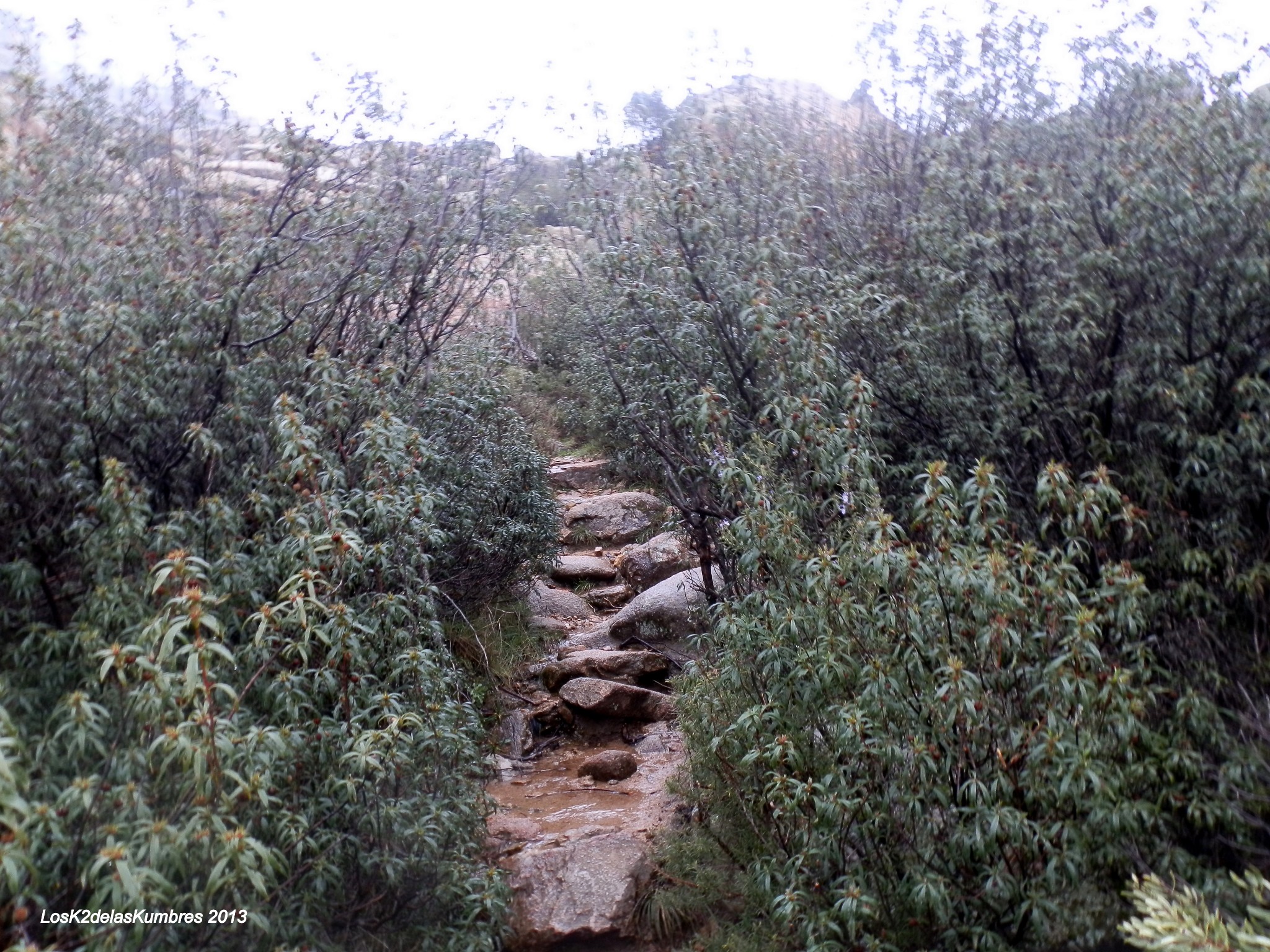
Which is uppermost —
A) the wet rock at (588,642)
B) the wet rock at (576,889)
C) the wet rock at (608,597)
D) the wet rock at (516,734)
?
the wet rock at (576,889)

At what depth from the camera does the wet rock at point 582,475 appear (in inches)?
595

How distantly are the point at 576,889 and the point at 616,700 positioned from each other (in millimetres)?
3085

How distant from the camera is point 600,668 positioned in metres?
9.23

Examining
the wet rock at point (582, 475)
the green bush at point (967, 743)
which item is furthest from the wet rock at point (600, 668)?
the wet rock at point (582, 475)

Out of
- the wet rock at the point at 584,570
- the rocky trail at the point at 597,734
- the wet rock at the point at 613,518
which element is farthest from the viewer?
the wet rock at the point at 613,518

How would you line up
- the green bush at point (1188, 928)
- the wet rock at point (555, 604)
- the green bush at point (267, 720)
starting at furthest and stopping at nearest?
1. the wet rock at point (555, 604)
2. the green bush at point (267, 720)
3. the green bush at point (1188, 928)

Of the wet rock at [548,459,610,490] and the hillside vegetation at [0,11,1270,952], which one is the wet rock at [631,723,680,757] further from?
the wet rock at [548,459,610,490]

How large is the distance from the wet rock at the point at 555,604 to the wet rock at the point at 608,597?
0.18 metres

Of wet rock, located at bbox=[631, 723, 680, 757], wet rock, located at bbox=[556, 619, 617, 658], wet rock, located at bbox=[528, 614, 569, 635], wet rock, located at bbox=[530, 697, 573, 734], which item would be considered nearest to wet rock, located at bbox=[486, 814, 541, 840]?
wet rock, located at bbox=[631, 723, 680, 757]

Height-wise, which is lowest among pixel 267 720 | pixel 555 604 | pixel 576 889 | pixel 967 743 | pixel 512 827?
pixel 555 604

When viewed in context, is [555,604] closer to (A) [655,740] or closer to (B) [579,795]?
(A) [655,740]

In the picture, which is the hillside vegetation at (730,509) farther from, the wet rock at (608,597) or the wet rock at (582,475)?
the wet rock at (582,475)

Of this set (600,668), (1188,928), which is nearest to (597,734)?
(600,668)

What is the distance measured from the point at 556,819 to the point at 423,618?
2.47 meters
